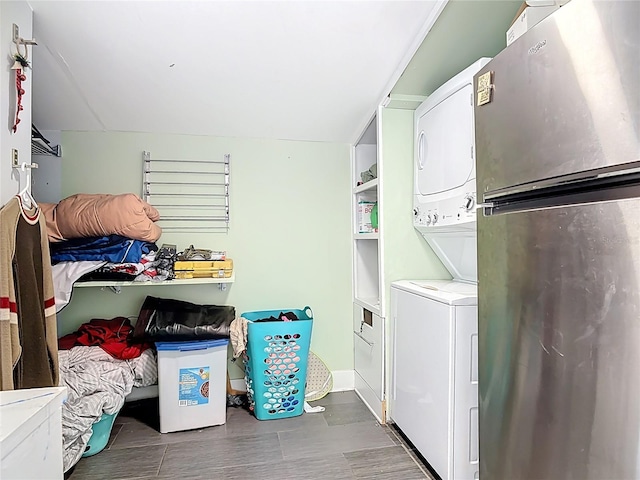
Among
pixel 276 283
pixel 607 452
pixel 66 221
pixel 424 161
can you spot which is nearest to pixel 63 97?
pixel 66 221

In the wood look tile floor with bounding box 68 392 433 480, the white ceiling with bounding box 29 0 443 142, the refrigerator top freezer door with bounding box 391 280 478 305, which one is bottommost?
the wood look tile floor with bounding box 68 392 433 480

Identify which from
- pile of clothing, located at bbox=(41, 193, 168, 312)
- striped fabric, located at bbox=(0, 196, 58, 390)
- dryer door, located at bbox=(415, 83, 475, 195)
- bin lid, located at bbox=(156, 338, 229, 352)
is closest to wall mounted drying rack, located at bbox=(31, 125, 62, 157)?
pile of clothing, located at bbox=(41, 193, 168, 312)

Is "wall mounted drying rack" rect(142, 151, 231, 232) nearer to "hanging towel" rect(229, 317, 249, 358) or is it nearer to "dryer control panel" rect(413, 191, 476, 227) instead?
"hanging towel" rect(229, 317, 249, 358)

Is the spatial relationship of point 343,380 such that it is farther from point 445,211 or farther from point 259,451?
point 445,211

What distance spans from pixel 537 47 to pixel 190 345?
6.88 feet

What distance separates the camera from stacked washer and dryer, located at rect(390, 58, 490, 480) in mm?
1685

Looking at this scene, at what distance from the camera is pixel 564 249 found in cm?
88

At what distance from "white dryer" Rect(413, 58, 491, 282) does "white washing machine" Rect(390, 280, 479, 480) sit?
236mm

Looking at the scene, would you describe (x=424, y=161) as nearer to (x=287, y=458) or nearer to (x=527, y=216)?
(x=527, y=216)

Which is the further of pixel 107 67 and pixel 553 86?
pixel 107 67

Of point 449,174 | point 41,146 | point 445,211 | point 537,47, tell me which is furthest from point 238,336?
point 537,47

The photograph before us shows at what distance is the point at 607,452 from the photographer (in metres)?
0.79

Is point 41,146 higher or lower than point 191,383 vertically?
higher

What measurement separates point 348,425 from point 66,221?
6.38 ft
